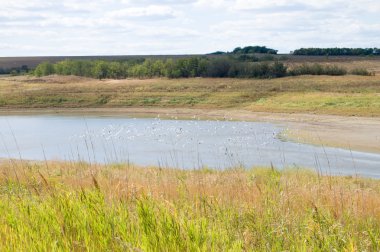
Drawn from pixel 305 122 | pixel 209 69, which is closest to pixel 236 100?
pixel 305 122

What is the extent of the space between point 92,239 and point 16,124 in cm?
3726

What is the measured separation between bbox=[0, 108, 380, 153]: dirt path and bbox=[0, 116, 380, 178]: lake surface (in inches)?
48.0

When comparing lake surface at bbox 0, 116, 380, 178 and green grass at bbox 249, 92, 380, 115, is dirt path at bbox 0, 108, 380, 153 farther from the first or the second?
green grass at bbox 249, 92, 380, 115

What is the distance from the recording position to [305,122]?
36688 millimetres

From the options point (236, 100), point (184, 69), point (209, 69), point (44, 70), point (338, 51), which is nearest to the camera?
point (236, 100)

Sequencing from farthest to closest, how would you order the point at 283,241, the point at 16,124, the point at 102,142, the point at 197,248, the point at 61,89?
1. the point at 61,89
2. the point at 16,124
3. the point at 102,142
4. the point at 283,241
5. the point at 197,248

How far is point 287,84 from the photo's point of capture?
51875 mm

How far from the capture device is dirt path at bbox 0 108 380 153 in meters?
29.1

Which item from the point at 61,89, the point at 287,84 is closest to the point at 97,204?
the point at 287,84

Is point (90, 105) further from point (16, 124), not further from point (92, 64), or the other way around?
point (92, 64)

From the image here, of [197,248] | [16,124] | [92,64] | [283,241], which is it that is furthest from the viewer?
[92,64]

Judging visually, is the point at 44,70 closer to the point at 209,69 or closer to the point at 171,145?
the point at 209,69

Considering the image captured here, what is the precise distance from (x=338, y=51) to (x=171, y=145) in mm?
105950

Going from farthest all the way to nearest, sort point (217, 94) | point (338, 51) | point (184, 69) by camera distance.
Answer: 1. point (338, 51)
2. point (184, 69)
3. point (217, 94)
